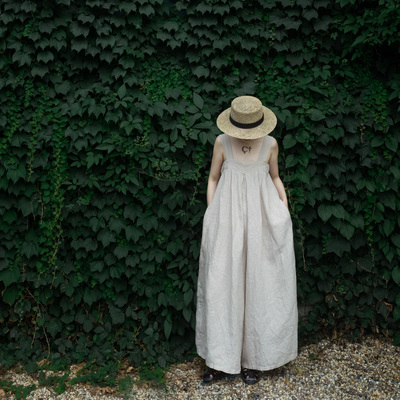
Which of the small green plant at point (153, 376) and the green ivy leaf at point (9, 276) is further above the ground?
the green ivy leaf at point (9, 276)

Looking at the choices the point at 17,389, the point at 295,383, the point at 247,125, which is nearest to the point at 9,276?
the point at 17,389

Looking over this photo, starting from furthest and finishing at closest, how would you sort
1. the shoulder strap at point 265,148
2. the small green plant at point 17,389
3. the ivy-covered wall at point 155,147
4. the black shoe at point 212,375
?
the ivy-covered wall at point 155,147
the black shoe at point 212,375
the small green plant at point 17,389
the shoulder strap at point 265,148

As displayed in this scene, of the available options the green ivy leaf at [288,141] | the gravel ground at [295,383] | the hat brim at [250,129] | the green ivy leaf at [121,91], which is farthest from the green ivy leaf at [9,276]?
the green ivy leaf at [288,141]

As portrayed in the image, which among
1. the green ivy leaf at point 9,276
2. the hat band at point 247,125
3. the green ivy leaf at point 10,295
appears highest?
the hat band at point 247,125

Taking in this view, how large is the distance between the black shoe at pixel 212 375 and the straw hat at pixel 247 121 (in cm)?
181

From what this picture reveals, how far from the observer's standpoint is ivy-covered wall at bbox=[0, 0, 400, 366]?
3602 mm

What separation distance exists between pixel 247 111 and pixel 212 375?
1986mm

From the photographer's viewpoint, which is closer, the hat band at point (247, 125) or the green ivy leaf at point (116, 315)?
the hat band at point (247, 125)

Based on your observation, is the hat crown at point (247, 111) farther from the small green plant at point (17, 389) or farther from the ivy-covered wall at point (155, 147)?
the small green plant at point (17, 389)

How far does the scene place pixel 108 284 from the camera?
3852 millimetres

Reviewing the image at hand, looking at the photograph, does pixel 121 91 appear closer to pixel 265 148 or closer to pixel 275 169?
pixel 265 148

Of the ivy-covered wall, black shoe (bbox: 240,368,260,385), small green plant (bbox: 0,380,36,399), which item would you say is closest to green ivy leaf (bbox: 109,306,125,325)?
the ivy-covered wall

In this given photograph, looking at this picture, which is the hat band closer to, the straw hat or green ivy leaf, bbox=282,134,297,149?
the straw hat

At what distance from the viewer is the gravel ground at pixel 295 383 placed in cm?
338
